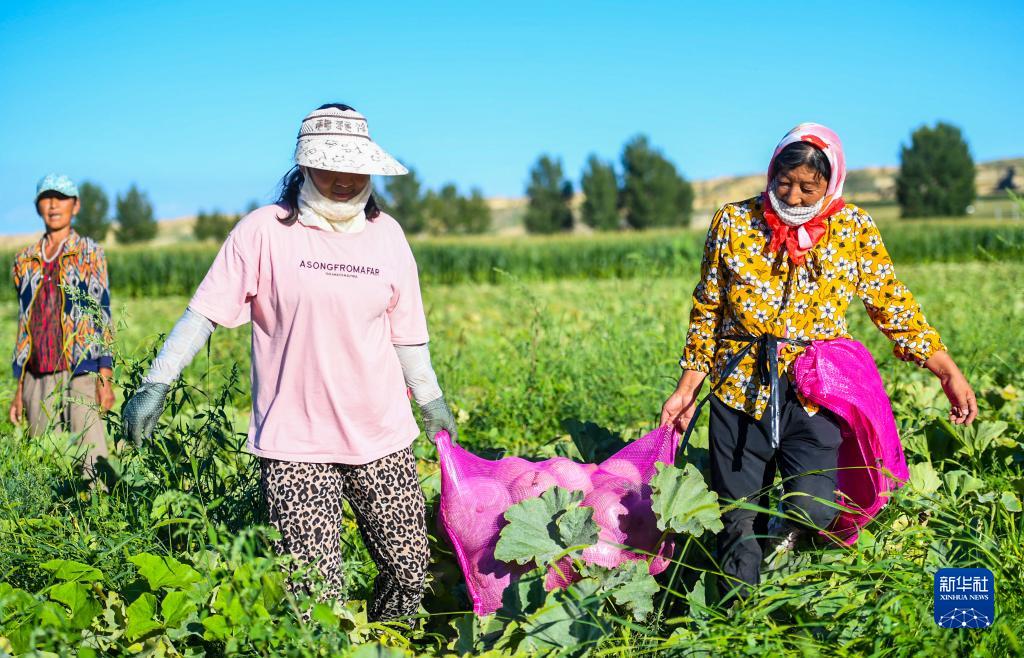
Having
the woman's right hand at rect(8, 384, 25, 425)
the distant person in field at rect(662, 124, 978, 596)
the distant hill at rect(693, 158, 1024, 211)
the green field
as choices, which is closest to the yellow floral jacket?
the distant person in field at rect(662, 124, 978, 596)

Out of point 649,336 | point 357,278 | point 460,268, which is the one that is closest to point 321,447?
point 357,278

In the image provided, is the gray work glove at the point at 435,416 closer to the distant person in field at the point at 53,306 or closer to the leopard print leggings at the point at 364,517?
the leopard print leggings at the point at 364,517

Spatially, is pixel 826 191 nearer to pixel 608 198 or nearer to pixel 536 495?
pixel 536 495

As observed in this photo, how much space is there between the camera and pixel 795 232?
2.52 metres

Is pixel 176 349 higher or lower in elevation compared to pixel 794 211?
lower

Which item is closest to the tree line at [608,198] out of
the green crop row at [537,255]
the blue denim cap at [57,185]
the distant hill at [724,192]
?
the distant hill at [724,192]

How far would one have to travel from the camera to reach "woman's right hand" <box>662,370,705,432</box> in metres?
2.74

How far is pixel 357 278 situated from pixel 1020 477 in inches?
97.5

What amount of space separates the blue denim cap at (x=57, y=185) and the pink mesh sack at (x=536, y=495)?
8.32 feet

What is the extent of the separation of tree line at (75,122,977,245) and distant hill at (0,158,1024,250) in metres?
2.17

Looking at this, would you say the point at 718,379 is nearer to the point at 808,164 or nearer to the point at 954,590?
the point at 808,164

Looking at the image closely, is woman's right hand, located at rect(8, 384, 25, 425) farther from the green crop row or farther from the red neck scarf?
the green crop row

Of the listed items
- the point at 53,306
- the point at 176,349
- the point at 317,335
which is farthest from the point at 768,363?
the point at 53,306

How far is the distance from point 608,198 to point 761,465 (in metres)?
61.6
